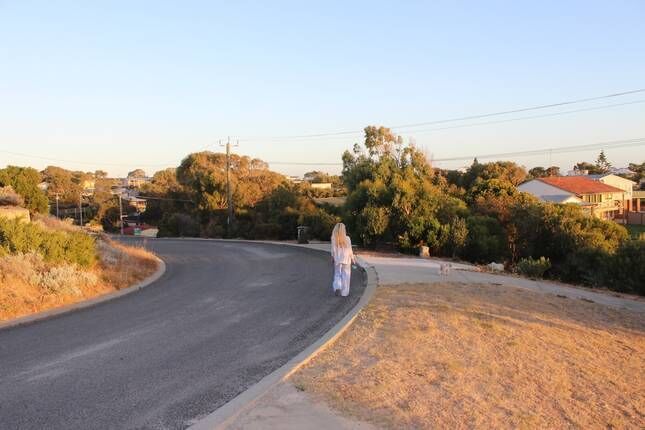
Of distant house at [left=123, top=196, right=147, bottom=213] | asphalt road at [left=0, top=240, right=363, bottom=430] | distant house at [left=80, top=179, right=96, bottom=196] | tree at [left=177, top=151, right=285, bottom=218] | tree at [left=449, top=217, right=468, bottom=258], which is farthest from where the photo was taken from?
distant house at [left=80, top=179, right=96, bottom=196]

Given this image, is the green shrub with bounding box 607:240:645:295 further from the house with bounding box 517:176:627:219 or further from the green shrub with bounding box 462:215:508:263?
the house with bounding box 517:176:627:219

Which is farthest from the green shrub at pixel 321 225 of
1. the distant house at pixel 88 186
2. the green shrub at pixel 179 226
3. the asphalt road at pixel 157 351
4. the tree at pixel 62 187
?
the distant house at pixel 88 186

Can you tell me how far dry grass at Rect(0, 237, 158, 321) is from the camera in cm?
998

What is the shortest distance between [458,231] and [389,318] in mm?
12534

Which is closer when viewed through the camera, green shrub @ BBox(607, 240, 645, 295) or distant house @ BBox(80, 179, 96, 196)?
green shrub @ BBox(607, 240, 645, 295)

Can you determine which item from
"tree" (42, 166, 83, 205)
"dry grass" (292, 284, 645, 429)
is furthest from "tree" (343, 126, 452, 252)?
"tree" (42, 166, 83, 205)

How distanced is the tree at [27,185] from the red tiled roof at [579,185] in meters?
46.5

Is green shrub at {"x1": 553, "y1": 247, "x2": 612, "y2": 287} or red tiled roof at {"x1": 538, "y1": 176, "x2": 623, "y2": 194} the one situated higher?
red tiled roof at {"x1": 538, "y1": 176, "x2": 623, "y2": 194}

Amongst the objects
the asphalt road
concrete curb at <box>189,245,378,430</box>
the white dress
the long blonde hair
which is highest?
the long blonde hair

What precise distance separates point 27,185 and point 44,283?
2242 cm

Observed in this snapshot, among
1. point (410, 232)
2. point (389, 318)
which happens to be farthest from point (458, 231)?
point (389, 318)

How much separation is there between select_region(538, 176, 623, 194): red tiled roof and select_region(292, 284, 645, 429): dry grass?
52.5 m

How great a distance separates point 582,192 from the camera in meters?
58.8

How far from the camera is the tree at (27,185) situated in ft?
97.2
